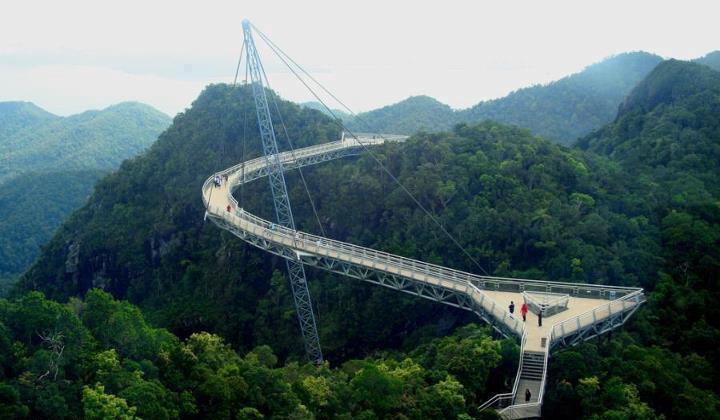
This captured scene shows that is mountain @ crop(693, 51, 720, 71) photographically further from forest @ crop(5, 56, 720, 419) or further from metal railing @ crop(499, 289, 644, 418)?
metal railing @ crop(499, 289, 644, 418)

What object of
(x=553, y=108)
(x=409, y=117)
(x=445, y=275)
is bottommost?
(x=445, y=275)

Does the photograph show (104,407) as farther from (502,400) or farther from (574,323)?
(574,323)

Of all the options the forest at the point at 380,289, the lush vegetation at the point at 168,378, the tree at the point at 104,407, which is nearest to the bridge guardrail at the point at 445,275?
the forest at the point at 380,289

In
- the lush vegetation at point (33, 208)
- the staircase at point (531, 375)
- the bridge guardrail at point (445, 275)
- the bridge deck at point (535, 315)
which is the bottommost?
the lush vegetation at point (33, 208)

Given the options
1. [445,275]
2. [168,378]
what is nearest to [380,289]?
[445,275]

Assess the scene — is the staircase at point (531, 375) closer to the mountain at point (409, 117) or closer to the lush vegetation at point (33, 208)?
the mountain at point (409, 117)

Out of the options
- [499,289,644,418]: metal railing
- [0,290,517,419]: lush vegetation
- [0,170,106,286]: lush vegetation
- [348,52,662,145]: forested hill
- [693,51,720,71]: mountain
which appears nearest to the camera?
[0,290,517,419]: lush vegetation

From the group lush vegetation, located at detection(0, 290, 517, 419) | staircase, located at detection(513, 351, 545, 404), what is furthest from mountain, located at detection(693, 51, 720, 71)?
lush vegetation, located at detection(0, 290, 517, 419)
